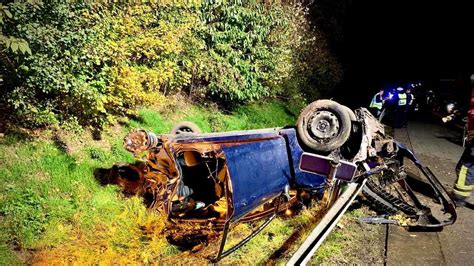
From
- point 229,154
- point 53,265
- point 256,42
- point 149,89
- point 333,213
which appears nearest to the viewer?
point 333,213

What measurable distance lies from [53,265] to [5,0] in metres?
3.46

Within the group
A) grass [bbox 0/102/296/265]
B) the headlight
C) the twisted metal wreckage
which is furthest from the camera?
the headlight

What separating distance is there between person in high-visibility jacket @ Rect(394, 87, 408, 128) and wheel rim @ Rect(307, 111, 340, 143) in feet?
20.2

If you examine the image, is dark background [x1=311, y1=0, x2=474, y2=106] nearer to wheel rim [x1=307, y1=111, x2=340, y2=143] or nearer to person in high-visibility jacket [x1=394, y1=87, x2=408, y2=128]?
person in high-visibility jacket [x1=394, y1=87, x2=408, y2=128]

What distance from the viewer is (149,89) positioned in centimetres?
→ 580

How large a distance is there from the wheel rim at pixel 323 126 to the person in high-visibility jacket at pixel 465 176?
2.72 meters

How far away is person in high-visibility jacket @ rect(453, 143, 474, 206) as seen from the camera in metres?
5.25

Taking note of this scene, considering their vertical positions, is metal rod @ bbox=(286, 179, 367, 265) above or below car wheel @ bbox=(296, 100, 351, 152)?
below

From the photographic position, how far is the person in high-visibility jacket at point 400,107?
30.4ft

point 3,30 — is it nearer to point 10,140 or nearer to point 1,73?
point 1,73

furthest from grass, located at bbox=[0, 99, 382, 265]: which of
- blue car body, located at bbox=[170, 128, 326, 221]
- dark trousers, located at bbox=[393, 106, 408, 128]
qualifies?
dark trousers, located at bbox=[393, 106, 408, 128]

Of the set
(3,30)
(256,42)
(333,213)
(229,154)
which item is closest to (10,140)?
(3,30)

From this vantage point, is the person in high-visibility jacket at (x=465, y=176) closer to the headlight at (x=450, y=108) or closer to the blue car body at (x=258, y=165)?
the blue car body at (x=258, y=165)

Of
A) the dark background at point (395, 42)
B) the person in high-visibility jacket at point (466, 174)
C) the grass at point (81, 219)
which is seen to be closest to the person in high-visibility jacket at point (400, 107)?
the dark background at point (395, 42)
